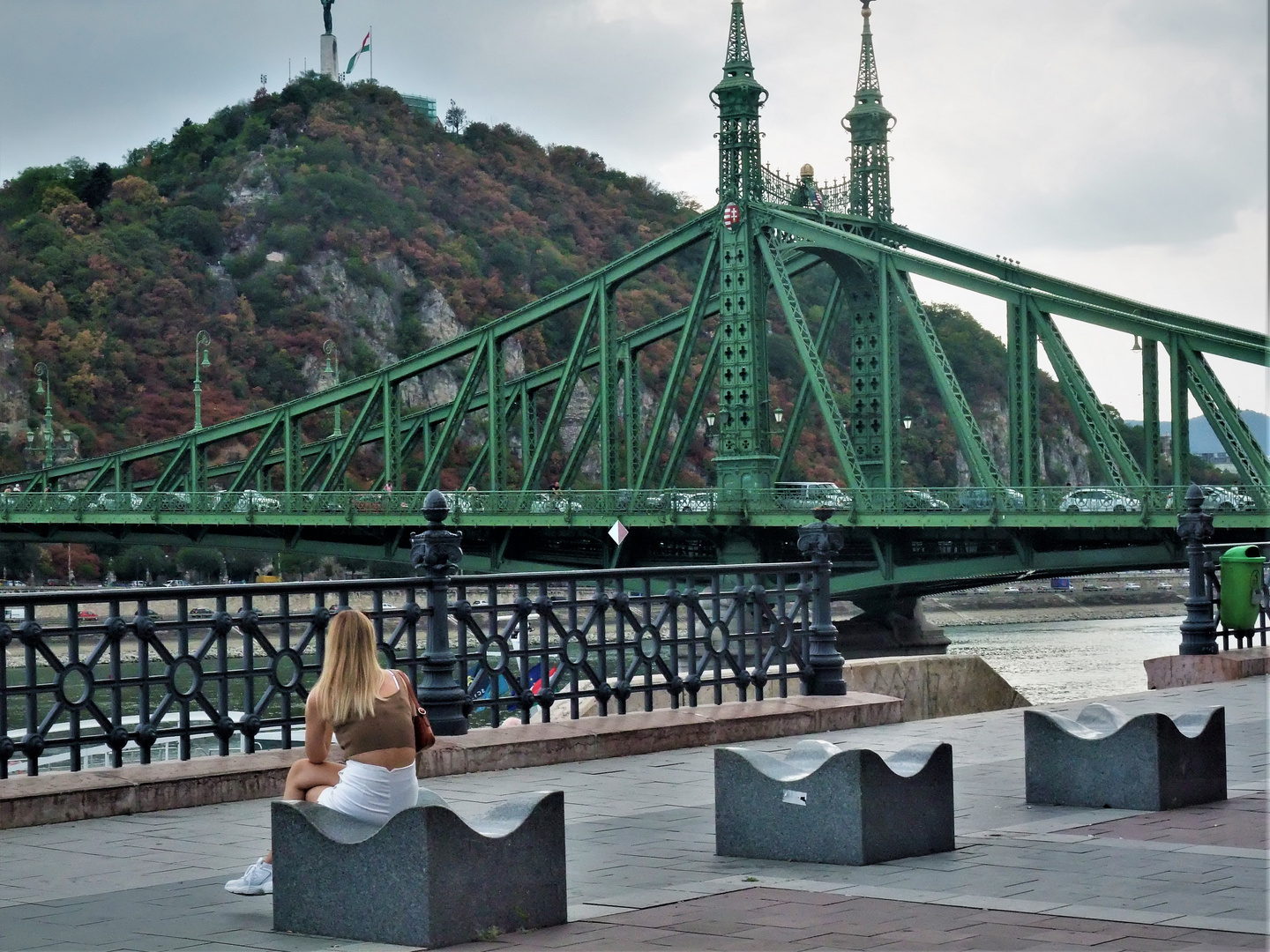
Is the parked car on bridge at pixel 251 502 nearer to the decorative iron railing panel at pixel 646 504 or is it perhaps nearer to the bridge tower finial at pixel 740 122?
the decorative iron railing panel at pixel 646 504

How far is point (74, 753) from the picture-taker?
9.27m

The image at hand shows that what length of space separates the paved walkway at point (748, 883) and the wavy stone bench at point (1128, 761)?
0.49 feet

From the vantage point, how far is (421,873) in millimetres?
5801

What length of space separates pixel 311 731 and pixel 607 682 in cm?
530

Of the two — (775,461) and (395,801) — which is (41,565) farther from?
(395,801)

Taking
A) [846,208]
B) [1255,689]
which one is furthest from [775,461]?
[1255,689]

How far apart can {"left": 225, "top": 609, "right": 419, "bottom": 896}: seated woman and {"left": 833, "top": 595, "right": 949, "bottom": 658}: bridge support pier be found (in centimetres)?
4000

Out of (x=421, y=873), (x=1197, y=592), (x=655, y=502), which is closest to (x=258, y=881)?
(x=421, y=873)

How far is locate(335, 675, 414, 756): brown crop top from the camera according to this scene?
6.44 m

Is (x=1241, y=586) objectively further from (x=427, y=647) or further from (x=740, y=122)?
(x=740, y=122)

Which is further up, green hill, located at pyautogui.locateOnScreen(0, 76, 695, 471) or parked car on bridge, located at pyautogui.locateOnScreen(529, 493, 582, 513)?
green hill, located at pyautogui.locateOnScreen(0, 76, 695, 471)

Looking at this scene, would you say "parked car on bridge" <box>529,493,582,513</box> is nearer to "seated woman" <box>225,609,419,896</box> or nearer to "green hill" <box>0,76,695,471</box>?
"seated woman" <box>225,609,419,896</box>

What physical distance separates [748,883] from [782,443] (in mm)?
44976

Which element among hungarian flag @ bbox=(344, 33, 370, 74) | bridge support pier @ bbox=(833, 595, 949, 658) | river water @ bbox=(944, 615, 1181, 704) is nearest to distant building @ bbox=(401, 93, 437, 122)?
hungarian flag @ bbox=(344, 33, 370, 74)
